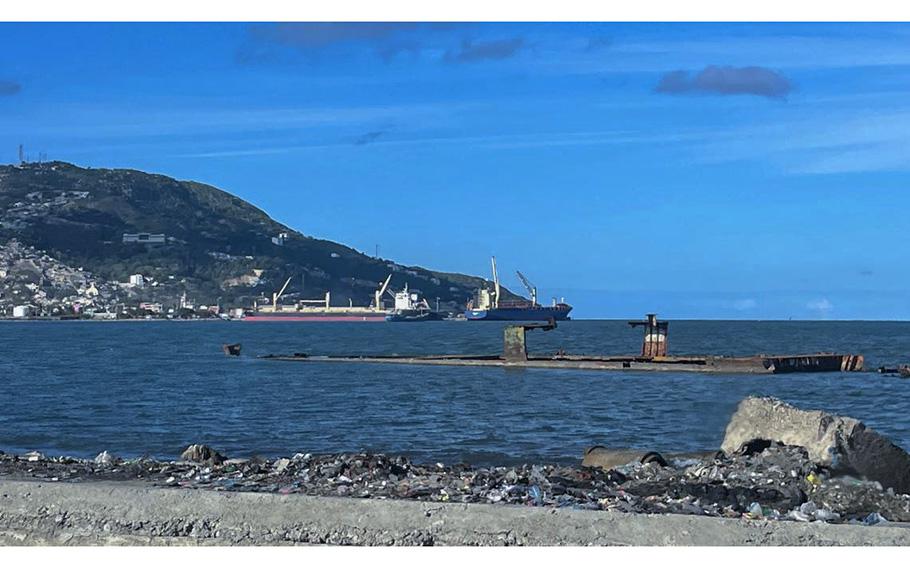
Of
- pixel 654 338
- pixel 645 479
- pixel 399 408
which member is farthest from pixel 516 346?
pixel 645 479

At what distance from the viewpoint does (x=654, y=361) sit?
49781 mm

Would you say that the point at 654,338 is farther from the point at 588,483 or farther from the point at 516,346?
the point at 588,483

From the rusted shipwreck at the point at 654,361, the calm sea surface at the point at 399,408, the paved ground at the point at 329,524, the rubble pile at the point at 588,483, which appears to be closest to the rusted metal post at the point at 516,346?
the rusted shipwreck at the point at 654,361

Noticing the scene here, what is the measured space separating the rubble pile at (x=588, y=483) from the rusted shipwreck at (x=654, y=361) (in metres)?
35.1

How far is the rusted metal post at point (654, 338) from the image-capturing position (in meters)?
51.4

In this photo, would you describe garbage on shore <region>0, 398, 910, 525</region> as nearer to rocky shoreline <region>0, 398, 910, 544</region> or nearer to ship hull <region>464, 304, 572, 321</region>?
rocky shoreline <region>0, 398, 910, 544</region>

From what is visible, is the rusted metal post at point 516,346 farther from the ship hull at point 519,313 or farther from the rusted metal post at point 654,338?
the ship hull at point 519,313

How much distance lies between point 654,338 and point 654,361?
10.9ft

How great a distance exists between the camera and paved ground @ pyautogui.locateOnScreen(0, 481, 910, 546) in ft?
25.2

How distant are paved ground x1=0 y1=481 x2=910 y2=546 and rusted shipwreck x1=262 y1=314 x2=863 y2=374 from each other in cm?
3961

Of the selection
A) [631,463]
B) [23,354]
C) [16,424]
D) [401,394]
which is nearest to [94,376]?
[401,394]

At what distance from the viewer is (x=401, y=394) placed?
36.3 metres
